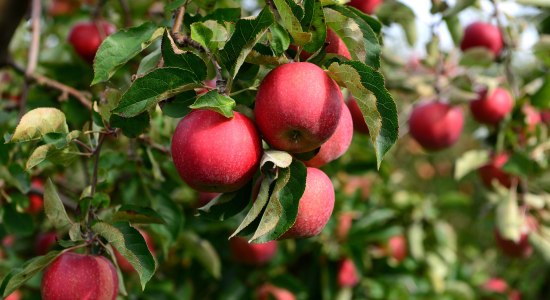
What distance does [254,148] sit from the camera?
937mm

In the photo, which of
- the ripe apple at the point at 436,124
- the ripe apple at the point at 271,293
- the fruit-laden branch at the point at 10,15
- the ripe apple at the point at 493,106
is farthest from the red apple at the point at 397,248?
the fruit-laden branch at the point at 10,15

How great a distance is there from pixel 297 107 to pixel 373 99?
0.10m

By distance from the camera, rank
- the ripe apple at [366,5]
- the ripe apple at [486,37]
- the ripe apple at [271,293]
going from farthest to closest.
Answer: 1. the ripe apple at [271,293]
2. the ripe apple at [486,37]
3. the ripe apple at [366,5]

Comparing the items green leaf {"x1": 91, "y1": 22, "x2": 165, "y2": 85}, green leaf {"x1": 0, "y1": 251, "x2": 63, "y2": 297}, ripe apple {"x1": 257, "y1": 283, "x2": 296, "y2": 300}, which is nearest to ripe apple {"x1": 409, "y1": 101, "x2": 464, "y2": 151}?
ripe apple {"x1": 257, "y1": 283, "x2": 296, "y2": 300}

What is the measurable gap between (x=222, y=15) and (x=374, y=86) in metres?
0.32

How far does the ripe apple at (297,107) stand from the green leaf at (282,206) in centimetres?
4

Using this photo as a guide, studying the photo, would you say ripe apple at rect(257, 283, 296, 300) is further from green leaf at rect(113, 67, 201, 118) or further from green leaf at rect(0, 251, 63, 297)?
green leaf at rect(113, 67, 201, 118)

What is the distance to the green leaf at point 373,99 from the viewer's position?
92 cm

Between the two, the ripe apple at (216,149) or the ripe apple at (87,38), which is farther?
the ripe apple at (87,38)

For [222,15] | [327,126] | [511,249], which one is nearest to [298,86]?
[327,126]

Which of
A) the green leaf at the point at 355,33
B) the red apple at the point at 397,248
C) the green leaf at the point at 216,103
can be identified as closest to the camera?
the green leaf at the point at 216,103

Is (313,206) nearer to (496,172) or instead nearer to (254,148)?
(254,148)

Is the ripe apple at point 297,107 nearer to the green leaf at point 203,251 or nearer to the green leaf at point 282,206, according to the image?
the green leaf at point 282,206

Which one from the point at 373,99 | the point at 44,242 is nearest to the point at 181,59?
the point at 373,99
